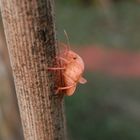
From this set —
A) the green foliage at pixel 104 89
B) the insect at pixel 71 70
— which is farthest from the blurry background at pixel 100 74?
the insect at pixel 71 70

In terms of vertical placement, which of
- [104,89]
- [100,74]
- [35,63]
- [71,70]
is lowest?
[100,74]

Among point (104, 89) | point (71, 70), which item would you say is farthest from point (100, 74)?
point (71, 70)

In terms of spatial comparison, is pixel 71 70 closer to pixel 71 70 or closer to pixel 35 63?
pixel 71 70

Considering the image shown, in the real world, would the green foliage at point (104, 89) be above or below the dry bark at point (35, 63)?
below

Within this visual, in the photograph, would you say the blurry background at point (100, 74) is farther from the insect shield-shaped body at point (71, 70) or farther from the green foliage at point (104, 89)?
the insect shield-shaped body at point (71, 70)

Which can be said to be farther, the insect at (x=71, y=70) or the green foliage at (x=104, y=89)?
the green foliage at (x=104, y=89)

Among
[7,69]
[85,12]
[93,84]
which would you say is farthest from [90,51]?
[7,69]

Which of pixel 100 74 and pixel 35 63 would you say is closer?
pixel 35 63

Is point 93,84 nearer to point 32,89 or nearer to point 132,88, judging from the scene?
point 132,88
